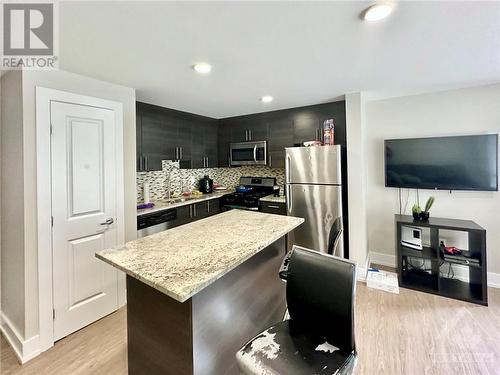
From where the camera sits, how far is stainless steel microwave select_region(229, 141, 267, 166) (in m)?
3.81

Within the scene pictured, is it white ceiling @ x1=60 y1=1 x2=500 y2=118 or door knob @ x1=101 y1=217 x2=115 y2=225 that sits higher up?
white ceiling @ x1=60 y1=1 x2=500 y2=118

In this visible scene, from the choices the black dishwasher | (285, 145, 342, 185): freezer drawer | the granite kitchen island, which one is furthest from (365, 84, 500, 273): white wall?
the black dishwasher

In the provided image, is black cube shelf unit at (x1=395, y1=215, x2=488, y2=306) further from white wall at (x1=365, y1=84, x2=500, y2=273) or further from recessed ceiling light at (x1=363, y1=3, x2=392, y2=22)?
recessed ceiling light at (x1=363, y1=3, x2=392, y2=22)

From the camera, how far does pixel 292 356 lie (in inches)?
43.0

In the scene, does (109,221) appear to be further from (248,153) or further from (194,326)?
(248,153)

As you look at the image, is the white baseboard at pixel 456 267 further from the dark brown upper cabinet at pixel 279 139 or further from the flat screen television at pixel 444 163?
the dark brown upper cabinet at pixel 279 139

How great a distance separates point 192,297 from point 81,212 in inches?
64.5

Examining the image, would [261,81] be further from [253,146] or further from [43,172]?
[43,172]

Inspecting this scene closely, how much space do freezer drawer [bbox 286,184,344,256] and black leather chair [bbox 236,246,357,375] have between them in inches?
67.5

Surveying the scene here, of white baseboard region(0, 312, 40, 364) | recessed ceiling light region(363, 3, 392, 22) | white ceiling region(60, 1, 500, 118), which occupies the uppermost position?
white ceiling region(60, 1, 500, 118)

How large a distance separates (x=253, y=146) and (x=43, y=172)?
2726 mm

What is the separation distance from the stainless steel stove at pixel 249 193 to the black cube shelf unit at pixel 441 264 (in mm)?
1991

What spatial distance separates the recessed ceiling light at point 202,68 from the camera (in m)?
1.98

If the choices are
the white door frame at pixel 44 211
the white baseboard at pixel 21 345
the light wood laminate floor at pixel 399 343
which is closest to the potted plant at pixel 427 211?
the light wood laminate floor at pixel 399 343
